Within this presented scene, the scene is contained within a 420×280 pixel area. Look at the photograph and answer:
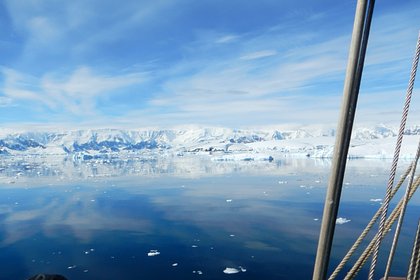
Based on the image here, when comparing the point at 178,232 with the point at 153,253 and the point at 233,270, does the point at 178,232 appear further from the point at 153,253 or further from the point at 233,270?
the point at 233,270

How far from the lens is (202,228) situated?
52.7 feet

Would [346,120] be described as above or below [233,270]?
above

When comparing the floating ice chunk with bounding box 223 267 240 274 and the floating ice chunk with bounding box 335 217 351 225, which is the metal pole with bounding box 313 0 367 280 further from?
the floating ice chunk with bounding box 335 217 351 225

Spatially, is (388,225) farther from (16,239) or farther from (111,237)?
(16,239)

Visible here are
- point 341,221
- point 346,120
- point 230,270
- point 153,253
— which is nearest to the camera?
point 346,120

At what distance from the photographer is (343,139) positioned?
171cm

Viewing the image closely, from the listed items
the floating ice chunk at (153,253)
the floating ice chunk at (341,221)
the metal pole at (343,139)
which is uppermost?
the metal pole at (343,139)

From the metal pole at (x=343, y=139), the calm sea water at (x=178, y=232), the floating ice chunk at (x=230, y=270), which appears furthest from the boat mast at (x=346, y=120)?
the floating ice chunk at (x=230, y=270)

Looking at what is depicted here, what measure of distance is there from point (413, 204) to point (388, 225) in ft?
67.1

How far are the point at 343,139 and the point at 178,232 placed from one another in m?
14.7

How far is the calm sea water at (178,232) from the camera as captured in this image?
449 inches

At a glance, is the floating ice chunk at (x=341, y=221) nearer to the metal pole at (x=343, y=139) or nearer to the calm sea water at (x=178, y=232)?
the calm sea water at (x=178, y=232)

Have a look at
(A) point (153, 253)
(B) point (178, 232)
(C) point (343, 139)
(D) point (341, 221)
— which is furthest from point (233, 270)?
(C) point (343, 139)

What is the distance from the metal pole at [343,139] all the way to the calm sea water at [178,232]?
31.3ft
